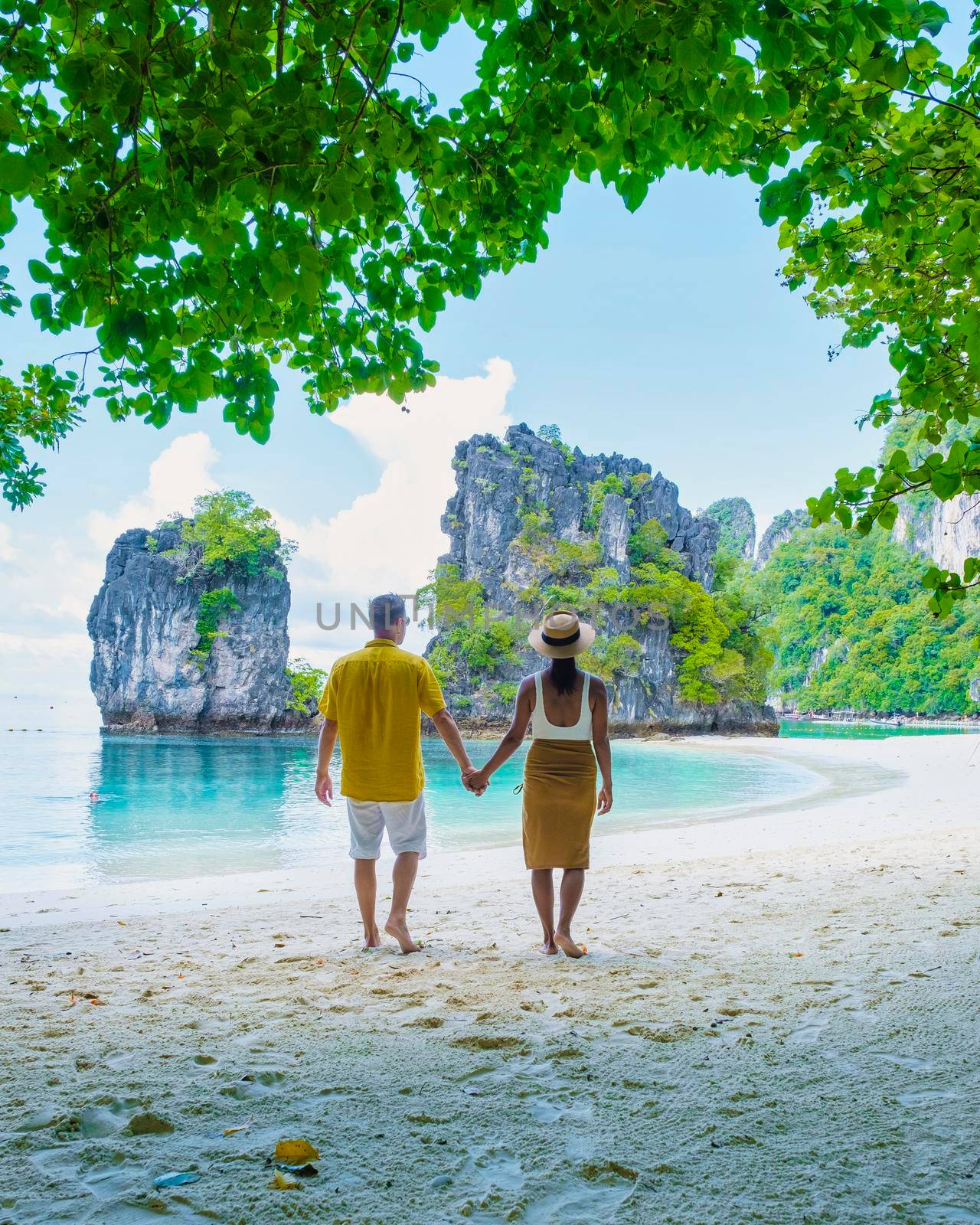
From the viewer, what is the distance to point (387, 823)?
384 centimetres

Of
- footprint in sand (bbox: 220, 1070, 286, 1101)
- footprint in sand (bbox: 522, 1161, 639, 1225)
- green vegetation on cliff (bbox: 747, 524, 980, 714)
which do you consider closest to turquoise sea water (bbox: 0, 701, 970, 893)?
footprint in sand (bbox: 220, 1070, 286, 1101)

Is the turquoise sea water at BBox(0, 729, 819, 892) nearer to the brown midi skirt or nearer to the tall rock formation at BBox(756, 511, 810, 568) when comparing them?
the brown midi skirt

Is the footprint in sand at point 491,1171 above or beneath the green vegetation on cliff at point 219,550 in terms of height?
beneath

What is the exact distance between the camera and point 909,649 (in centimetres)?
7369

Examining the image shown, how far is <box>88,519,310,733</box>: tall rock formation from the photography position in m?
51.3

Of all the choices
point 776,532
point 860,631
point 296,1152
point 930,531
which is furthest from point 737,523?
point 296,1152

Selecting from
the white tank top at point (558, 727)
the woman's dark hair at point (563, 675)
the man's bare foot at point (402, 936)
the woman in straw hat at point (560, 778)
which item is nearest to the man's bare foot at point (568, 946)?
the woman in straw hat at point (560, 778)

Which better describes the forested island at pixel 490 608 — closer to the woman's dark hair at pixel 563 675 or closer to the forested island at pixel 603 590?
the forested island at pixel 603 590

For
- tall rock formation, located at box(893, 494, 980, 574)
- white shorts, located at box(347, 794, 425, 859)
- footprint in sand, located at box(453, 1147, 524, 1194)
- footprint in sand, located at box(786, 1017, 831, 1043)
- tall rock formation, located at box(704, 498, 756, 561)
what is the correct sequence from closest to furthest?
footprint in sand, located at box(453, 1147, 524, 1194)
footprint in sand, located at box(786, 1017, 831, 1043)
white shorts, located at box(347, 794, 425, 859)
tall rock formation, located at box(893, 494, 980, 574)
tall rock formation, located at box(704, 498, 756, 561)

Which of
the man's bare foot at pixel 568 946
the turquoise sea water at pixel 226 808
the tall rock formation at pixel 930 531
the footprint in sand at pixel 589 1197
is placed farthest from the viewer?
the tall rock formation at pixel 930 531

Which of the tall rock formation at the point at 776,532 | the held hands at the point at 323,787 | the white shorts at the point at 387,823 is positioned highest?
the tall rock formation at the point at 776,532

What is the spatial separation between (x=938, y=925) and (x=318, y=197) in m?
4.33

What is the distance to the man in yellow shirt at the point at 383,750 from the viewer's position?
374 centimetres

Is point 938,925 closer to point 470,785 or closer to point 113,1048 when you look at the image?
point 470,785
